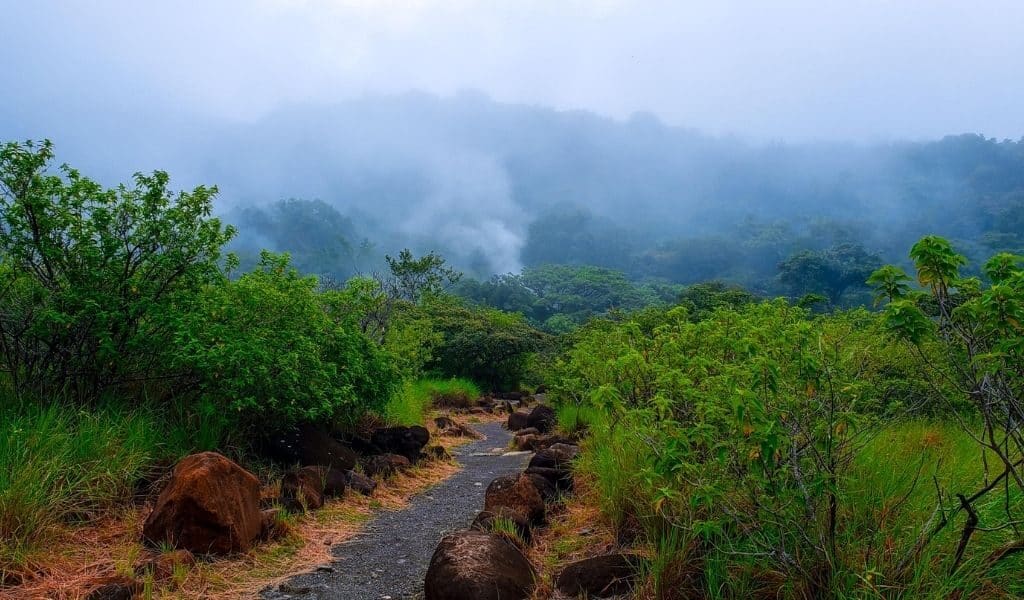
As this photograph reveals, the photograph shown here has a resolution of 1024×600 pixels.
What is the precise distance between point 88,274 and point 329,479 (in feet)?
11.0

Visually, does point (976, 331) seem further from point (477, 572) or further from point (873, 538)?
point (477, 572)

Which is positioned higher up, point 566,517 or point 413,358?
point 413,358

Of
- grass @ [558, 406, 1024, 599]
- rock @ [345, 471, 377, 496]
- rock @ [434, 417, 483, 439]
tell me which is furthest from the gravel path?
rock @ [434, 417, 483, 439]

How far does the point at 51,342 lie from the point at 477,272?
401ft

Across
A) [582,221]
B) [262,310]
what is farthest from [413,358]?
[582,221]

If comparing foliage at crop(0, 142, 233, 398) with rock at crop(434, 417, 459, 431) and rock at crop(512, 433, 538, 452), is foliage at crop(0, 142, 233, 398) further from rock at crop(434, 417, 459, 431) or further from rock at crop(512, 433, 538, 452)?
rock at crop(434, 417, 459, 431)

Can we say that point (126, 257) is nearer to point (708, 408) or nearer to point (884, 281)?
point (708, 408)

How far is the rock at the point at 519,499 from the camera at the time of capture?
5820 mm

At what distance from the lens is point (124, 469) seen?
17.6ft

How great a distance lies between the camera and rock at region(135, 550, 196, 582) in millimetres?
4141

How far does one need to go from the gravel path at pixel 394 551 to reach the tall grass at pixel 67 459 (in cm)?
170

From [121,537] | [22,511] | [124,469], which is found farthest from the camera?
[124,469]

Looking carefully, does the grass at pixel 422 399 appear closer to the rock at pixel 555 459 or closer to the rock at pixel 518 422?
the rock at pixel 518 422

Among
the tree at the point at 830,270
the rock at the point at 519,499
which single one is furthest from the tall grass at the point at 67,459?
the tree at the point at 830,270
